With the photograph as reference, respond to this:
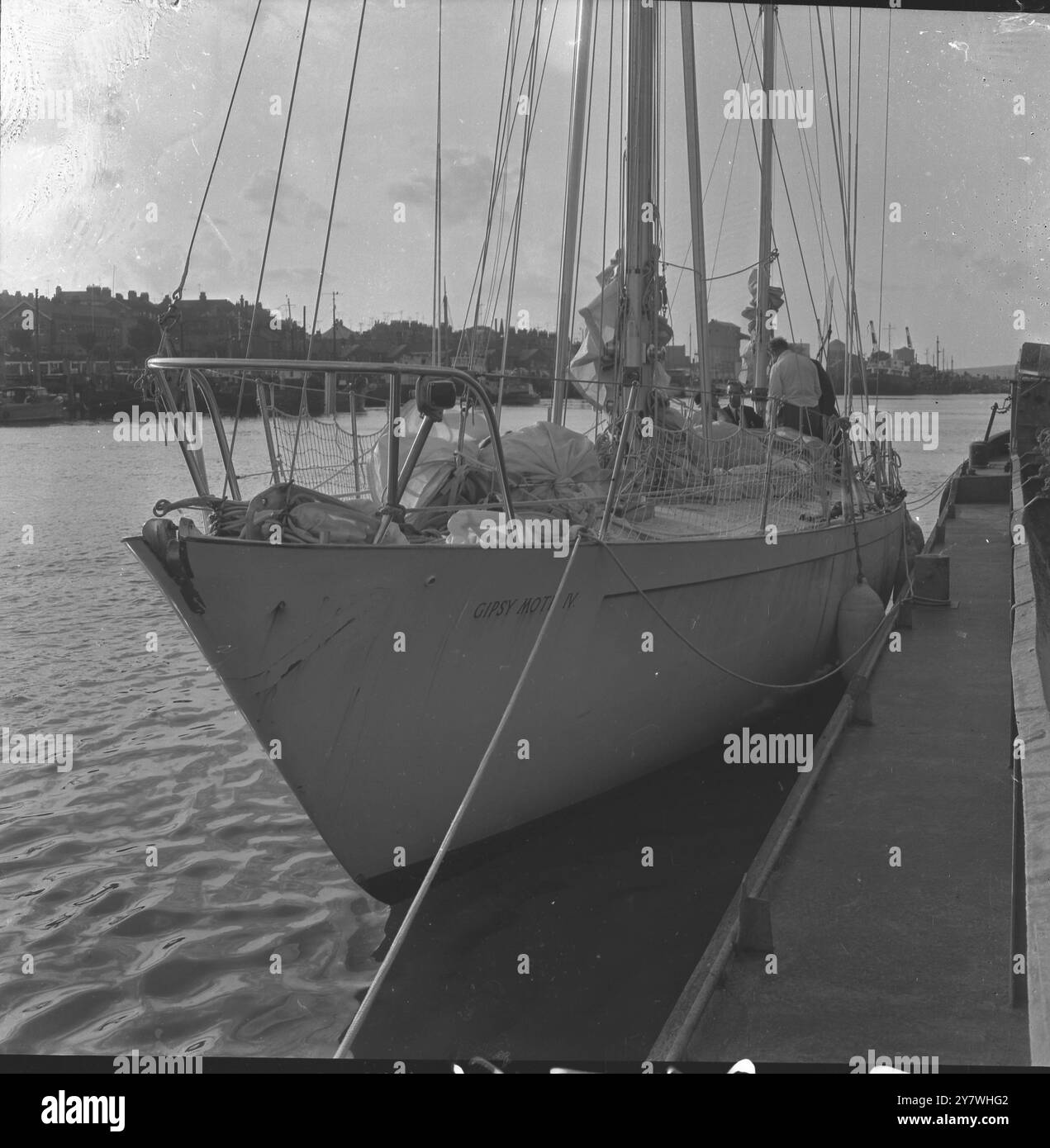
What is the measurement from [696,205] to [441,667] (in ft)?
15.0

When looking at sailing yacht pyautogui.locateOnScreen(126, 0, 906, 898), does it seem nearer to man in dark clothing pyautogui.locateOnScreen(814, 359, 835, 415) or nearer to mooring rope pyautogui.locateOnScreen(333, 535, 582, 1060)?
mooring rope pyautogui.locateOnScreen(333, 535, 582, 1060)

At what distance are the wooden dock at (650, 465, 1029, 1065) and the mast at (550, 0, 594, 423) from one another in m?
2.90

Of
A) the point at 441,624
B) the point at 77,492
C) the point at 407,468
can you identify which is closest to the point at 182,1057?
the point at 441,624

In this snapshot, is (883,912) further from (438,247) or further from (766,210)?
(766,210)

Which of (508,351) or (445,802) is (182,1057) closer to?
(445,802)

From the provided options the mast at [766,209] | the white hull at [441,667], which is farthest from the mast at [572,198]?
the mast at [766,209]

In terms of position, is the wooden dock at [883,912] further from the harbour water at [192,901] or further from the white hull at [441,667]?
the white hull at [441,667]

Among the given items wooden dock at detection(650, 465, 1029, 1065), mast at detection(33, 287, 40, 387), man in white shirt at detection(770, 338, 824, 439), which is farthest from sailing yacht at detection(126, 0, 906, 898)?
man in white shirt at detection(770, 338, 824, 439)

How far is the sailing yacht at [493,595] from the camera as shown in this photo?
4195mm

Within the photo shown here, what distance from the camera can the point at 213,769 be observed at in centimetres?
707

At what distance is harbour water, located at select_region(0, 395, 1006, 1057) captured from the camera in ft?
13.9

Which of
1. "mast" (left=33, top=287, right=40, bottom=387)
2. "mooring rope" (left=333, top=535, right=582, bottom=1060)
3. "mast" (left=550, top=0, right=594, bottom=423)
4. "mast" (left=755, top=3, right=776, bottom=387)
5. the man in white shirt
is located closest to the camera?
"mooring rope" (left=333, top=535, right=582, bottom=1060)

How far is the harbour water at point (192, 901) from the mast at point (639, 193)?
165 centimetres
